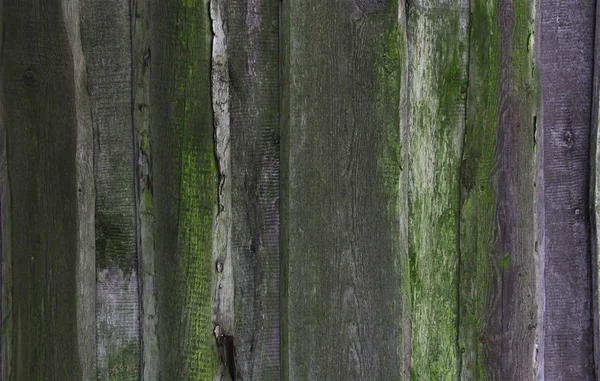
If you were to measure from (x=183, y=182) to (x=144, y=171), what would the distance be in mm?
166

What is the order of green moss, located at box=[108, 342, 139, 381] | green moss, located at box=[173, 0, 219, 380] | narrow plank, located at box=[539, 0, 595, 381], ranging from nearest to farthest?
green moss, located at box=[173, 0, 219, 380] < green moss, located at box=[108, 342, 139, 381] < narrow plank, located at box=[539, 0, 595, 381]

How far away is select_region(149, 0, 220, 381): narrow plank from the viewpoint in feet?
5.53

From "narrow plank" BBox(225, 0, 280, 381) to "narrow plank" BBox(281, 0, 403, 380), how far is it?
52 mm

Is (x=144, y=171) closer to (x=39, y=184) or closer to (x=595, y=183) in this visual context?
(x=39, y=184)

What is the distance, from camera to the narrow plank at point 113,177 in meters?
1.78

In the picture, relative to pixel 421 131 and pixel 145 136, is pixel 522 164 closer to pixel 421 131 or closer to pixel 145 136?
pixel 421 131

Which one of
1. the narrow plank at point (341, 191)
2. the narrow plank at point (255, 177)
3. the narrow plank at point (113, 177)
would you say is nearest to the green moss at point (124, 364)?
the narrow plank at point (113, 177)

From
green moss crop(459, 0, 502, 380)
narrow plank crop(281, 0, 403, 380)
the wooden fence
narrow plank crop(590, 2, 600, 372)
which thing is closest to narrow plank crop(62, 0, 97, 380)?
the wooden fence

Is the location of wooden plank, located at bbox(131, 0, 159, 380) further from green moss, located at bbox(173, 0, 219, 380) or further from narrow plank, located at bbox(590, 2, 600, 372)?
narrow plank, located at bbox(590, 2, 600, 372)

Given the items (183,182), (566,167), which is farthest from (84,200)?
(566,167)

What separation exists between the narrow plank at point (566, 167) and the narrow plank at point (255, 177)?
900mm

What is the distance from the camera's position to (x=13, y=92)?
1688 millimetres

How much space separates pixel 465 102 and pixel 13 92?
1355mm

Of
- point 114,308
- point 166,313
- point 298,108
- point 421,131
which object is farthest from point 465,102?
point 114,308
